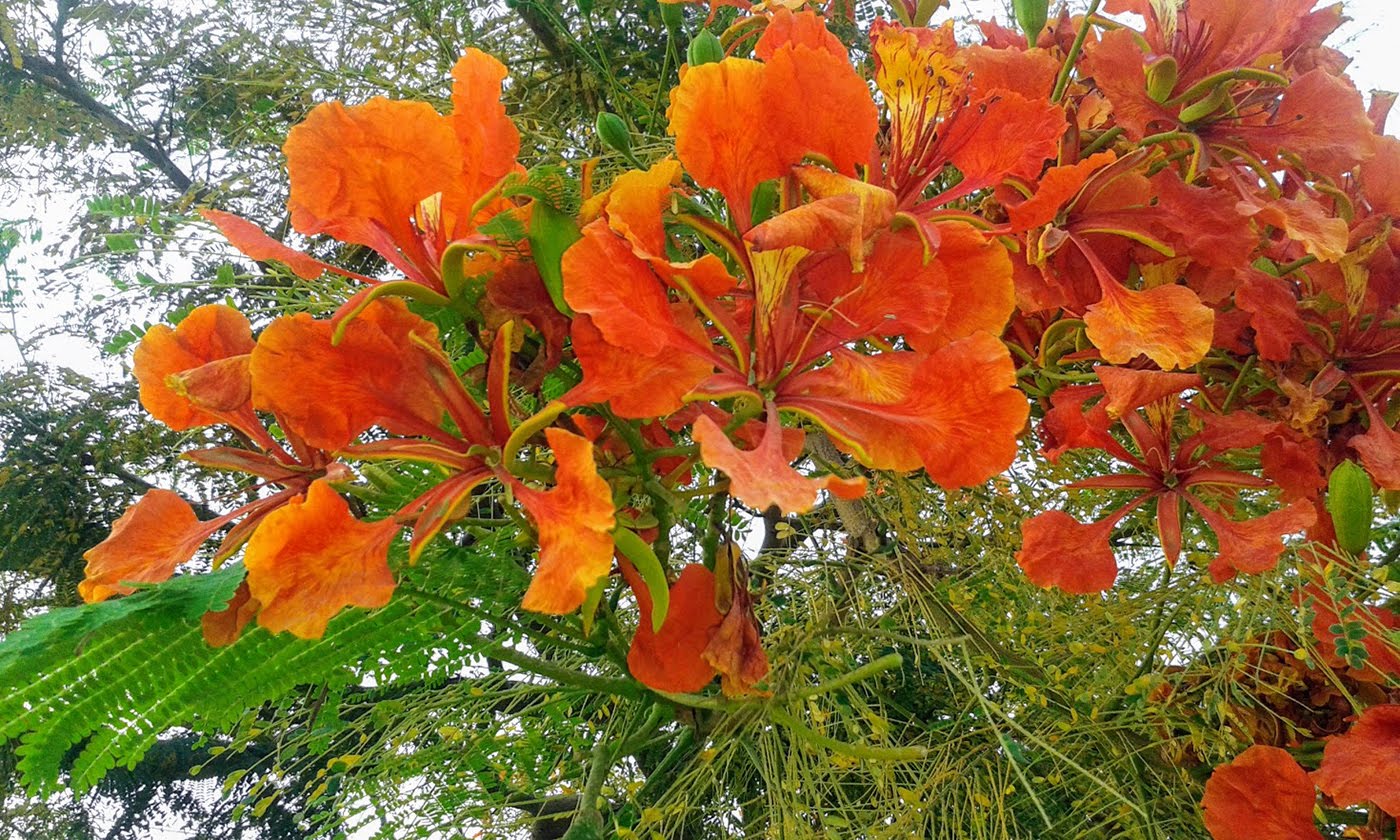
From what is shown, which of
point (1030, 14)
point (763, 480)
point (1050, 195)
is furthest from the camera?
point (1030, 14)

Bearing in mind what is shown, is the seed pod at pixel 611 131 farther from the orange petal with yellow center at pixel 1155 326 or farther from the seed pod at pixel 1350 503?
the seed pod at pixel 1350 503

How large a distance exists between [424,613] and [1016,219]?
30cm

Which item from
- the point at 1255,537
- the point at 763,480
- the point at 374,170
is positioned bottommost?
the point at 1255,537

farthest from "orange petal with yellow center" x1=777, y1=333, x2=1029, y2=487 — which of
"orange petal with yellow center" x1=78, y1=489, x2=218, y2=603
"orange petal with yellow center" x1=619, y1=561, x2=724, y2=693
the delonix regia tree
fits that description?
"orange petal with yellow center" x1=78, y1=489, x2=218, y2=603

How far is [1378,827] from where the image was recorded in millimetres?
523

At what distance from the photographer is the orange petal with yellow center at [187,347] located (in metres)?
0.39

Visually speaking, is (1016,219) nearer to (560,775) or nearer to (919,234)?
(919,234)

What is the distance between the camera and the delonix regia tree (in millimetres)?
347

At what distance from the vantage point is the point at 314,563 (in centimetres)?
32

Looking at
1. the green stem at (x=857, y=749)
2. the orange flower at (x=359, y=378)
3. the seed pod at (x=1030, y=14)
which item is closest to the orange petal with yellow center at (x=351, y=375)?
the orange flower at (x=359, y=378)

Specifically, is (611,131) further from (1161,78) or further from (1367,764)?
(1367,764)

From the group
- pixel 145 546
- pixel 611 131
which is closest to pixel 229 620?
pixel 145 546

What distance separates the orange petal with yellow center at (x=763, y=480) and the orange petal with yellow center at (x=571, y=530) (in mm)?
33

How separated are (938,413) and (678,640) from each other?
5.9 inches
